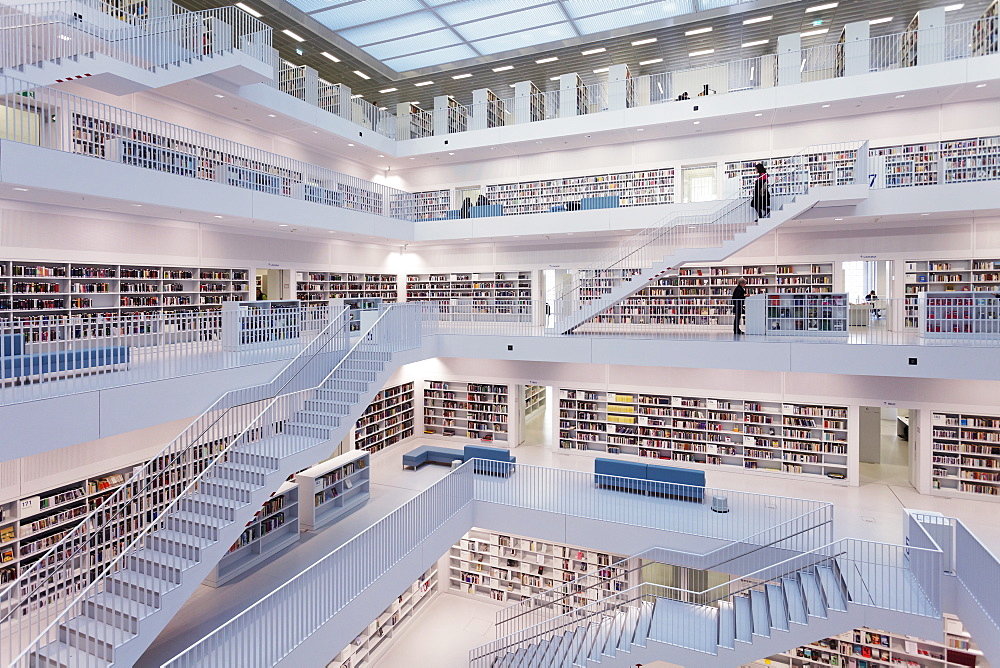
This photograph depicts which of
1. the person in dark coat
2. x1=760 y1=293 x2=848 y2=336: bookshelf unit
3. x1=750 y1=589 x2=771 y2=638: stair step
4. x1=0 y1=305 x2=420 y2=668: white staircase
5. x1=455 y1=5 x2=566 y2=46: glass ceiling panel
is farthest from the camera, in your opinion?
x1=455 y1=5 x2=566 y2=46: glass ceiling panel

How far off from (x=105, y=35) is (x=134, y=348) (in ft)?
15.9

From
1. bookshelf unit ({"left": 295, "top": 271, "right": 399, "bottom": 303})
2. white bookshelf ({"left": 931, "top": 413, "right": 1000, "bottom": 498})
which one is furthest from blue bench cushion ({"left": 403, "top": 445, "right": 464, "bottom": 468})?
white bookshelf ({"left": 931, "top": 413, "right": 1000, "bottom": 498})

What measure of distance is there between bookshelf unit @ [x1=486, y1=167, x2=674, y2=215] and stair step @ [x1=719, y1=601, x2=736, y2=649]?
9394mm

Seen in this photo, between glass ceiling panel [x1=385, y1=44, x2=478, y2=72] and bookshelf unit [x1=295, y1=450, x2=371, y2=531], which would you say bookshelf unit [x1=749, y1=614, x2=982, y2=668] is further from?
glass ceiling panel [x1=385, y1=44, x2=478, y2=72]

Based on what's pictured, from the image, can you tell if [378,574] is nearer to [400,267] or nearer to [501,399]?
[501,399]

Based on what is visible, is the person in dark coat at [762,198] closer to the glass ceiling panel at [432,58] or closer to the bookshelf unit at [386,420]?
the glass ceiling panel at [432,58]

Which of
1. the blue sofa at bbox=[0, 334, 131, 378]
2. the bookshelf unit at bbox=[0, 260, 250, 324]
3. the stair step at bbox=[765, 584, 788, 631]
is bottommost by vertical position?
the stair step at bbox=[765, 584, 788, 631]

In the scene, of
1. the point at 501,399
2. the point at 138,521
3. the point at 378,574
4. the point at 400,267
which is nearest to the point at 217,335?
the point at 138,521

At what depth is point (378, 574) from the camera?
8.38 m

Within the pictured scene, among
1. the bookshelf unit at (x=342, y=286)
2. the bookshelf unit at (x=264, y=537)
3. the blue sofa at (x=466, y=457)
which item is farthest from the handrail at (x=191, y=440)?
the bookshelf unit at (x=342, y=286)

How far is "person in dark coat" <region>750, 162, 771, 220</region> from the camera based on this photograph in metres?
11.3

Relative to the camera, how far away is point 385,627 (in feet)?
35.5

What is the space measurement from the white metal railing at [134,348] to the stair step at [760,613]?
807cm

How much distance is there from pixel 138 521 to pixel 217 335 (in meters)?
2.93
